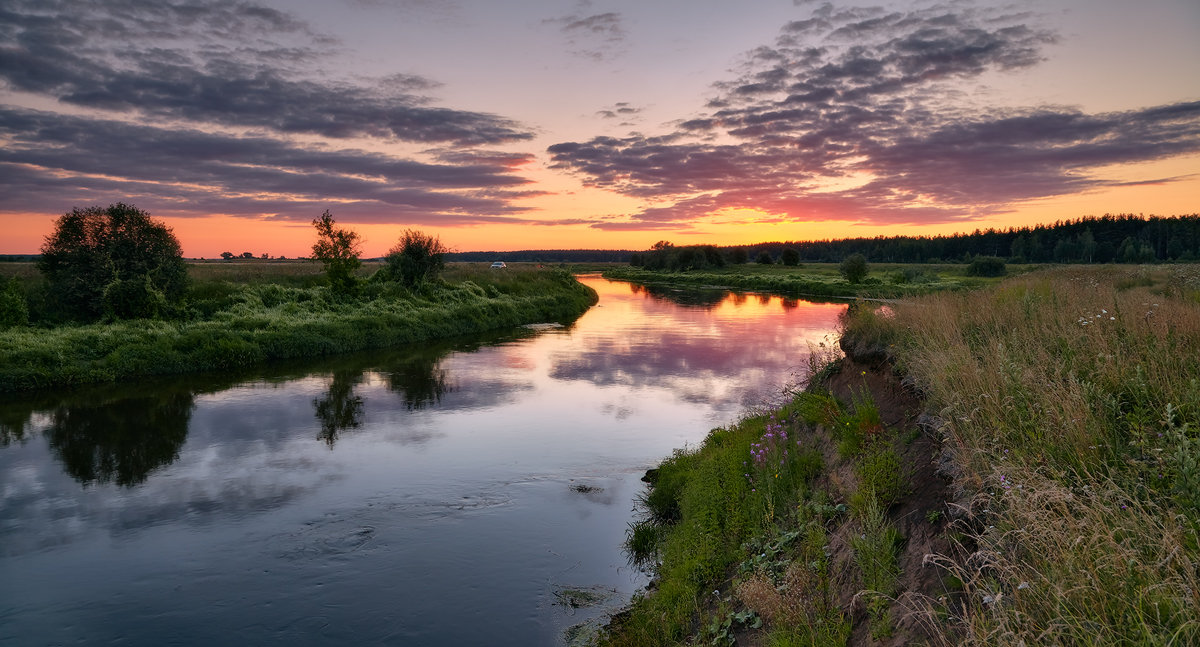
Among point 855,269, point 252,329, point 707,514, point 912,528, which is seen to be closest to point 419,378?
point 252,329

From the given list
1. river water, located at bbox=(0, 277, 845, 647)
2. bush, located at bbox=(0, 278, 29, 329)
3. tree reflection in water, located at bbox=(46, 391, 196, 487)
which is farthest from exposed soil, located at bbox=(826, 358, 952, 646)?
bush, located at bbox=(0, 278, 29, 329)

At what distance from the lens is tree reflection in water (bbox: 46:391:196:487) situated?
13.4 meters

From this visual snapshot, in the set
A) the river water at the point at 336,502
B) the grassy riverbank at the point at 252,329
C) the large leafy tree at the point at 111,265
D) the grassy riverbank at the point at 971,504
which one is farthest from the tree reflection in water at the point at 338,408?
the large leafy tree at the point at 111,265

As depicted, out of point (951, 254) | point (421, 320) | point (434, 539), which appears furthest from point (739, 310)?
point (951, 254)

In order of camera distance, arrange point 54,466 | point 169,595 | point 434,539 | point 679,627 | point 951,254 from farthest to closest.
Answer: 1. point 951,254
2. point 54,466
3. point 434,539
4. point 169,595
5. point 679,627

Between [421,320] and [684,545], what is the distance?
2971cm

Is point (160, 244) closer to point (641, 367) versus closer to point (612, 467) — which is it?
point (641, 367)

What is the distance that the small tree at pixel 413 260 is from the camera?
4416 cm

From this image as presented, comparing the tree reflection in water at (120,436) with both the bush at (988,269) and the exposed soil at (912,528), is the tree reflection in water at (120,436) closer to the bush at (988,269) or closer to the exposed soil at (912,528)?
the exposed soil at (912,528)

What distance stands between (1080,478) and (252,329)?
100 feet

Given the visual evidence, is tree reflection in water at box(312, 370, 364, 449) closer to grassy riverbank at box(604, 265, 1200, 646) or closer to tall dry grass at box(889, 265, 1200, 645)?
grassy riverbank at box(604, 265, 1200, 646)

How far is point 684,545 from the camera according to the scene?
8.92 meters

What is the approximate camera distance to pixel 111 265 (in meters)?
27.7

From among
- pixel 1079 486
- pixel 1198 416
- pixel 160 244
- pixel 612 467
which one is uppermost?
pixel 160 244
